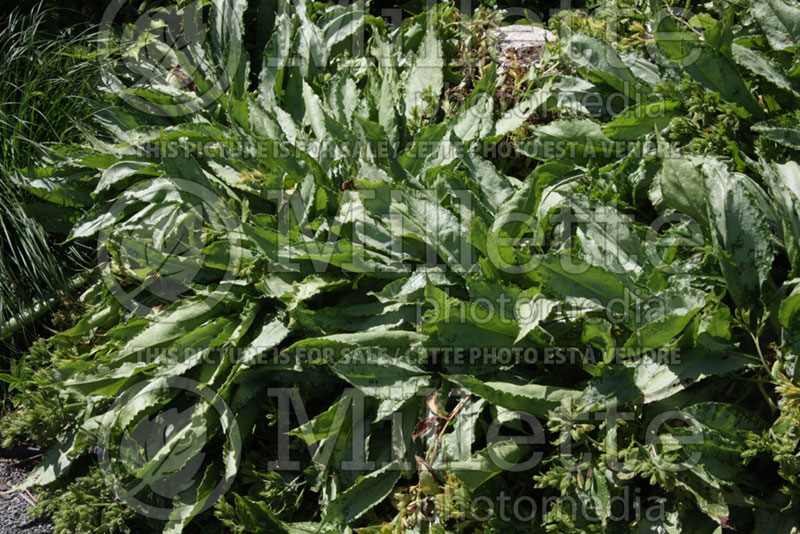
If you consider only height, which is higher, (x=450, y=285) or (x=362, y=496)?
(x=450, y=285)

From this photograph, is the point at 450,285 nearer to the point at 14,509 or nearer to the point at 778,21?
the point at 778,21

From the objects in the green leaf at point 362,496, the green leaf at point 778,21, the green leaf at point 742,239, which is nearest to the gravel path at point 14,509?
the green leaf at point 362,496

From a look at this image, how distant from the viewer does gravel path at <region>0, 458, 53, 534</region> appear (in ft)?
8.96

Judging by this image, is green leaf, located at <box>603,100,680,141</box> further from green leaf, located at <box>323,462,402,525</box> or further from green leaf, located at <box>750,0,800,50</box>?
green leaf, located at <box>323,462,402,525</box>

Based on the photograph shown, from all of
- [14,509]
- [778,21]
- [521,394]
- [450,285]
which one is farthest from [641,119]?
[14,509]

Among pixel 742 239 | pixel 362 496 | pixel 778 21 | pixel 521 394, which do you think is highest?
pixel 778 21

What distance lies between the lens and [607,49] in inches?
109

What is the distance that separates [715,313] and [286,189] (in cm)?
157

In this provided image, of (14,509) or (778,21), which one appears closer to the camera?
(778,21)

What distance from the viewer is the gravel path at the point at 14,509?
8.96ft

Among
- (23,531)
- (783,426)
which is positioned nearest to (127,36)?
(23,531)

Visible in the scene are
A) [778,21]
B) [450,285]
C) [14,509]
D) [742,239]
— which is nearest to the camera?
[742,239]

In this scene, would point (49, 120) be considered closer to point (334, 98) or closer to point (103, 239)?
point (103, 239)

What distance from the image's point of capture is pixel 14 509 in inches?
111
